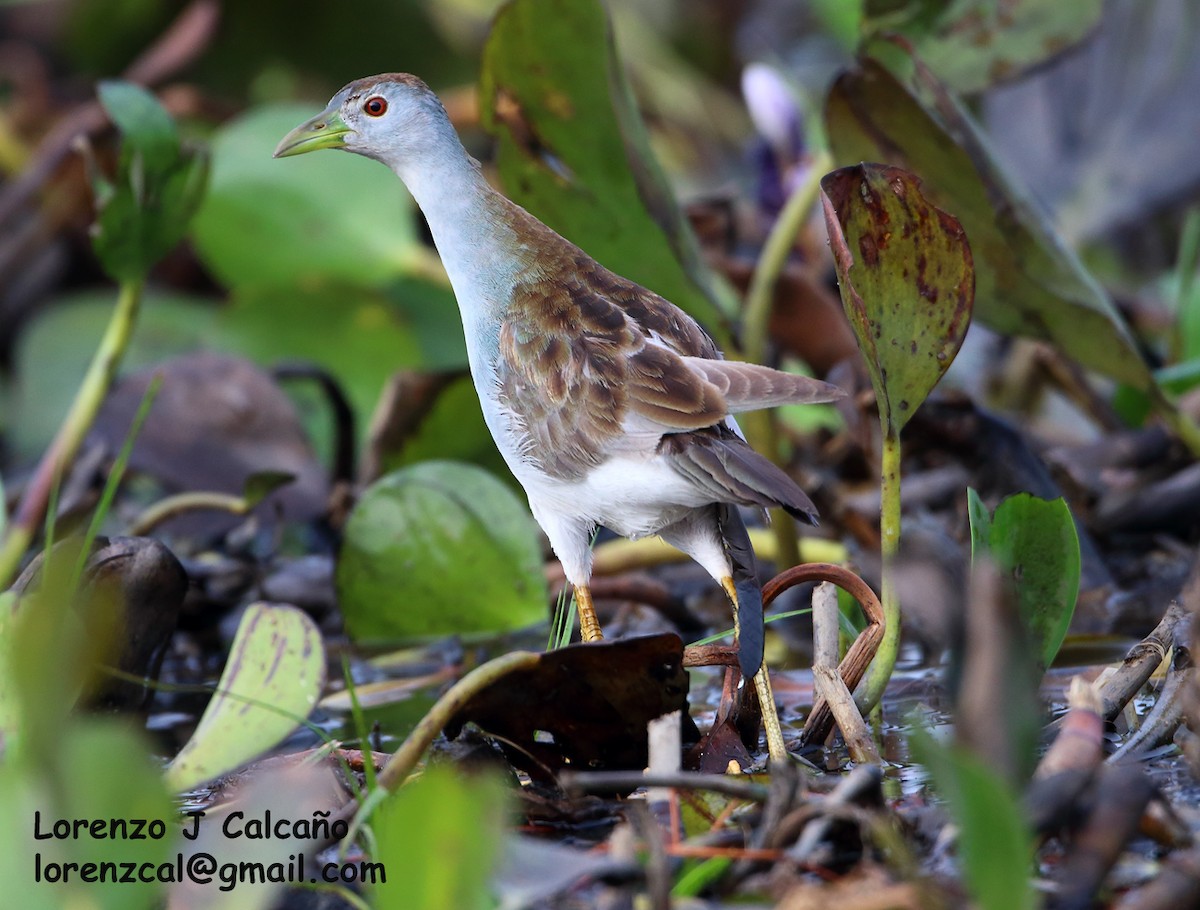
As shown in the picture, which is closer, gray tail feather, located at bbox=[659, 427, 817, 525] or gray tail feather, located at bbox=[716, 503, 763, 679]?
gray tail feather, located at bbox=[659, 427, 817, 525]

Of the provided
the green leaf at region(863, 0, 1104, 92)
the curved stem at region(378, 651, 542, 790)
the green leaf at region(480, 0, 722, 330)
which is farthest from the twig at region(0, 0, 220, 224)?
the curved stem at region(378, 651, 542, 790)

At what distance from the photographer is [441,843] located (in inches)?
43.1

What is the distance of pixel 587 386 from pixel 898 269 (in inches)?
14.9

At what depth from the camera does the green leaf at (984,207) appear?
7.31ft

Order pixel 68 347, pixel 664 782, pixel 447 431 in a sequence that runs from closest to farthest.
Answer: pixel 664 782 < pixel 447 431 < pixel 68 347

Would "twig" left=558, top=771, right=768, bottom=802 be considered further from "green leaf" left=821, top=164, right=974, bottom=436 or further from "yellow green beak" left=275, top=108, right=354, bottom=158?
"yellow green beak" left=275, top=108, right=354, bottom=158

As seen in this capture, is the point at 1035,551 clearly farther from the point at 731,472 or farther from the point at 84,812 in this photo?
the point at 84,812

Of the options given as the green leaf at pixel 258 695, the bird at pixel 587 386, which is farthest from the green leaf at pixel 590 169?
the green leaf at pixel 258 695

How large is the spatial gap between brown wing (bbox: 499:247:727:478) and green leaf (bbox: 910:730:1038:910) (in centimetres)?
62

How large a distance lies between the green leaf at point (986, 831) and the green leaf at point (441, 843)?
1.07 feet

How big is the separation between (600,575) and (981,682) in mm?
1635

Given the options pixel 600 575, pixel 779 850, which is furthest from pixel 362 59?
pixel 779 850

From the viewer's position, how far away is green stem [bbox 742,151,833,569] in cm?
248

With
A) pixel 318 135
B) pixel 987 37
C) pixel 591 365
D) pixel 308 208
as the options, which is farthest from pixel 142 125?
pixel 987 37
